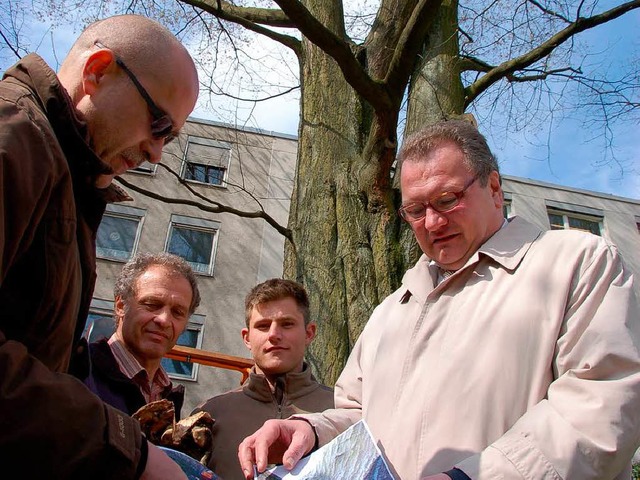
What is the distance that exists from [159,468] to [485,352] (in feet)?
2.95

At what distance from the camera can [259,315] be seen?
293 centimetres

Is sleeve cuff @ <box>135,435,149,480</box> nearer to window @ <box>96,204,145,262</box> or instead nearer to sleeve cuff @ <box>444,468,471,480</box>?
sleeve cuff @ <box>444,468,471,480</box>

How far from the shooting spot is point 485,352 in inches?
63.8

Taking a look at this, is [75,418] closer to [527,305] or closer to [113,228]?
[527,305]

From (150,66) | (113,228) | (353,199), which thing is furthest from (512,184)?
(150,66)

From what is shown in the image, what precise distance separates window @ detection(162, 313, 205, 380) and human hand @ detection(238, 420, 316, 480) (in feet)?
41.7

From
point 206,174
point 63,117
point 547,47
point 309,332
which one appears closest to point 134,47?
point 63,117

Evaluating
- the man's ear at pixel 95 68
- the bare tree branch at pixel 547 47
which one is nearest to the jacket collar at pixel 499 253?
the man's ear at pixel 95 68

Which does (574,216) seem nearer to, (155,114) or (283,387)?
(283,387)

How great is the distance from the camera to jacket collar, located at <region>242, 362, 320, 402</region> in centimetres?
276

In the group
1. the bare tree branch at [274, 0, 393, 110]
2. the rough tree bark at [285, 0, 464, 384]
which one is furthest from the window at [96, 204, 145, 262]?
the bare tree branch at [274, 0, 393, 110]

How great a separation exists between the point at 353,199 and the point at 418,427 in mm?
2513

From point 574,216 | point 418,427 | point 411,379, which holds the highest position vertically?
point 574,216

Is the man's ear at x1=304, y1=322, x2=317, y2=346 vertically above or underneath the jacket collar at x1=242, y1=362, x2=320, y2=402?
above
